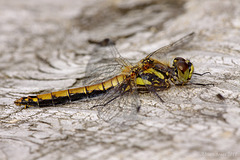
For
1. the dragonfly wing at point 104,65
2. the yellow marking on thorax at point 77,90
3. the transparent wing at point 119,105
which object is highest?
the dragonfly wing at point 104,65

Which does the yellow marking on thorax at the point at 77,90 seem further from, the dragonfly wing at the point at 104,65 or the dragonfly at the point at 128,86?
the dragonfly wing at the point at 104,65

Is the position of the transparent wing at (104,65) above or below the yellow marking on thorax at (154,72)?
above

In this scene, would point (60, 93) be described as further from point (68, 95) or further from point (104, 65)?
point (104, 65)

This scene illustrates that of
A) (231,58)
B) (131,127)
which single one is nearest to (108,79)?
(131,127)

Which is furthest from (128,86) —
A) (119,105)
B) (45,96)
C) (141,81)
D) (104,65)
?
(45,96)

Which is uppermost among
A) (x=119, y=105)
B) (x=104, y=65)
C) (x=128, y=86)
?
(x=104, y=65)

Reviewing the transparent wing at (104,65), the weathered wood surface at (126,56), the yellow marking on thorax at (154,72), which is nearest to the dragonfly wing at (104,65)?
the transparent wing at (104,65)

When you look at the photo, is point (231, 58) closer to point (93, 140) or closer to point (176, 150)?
point (176, 150)
